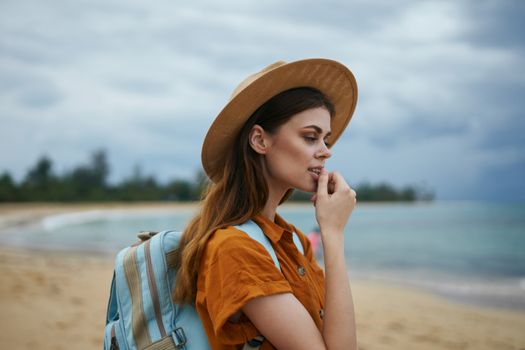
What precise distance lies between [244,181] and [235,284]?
18.7 inches

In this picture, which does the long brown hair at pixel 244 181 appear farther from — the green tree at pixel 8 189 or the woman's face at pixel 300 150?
the green tree at pixel 8 189

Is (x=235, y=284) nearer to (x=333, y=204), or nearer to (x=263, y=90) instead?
(x=333, y=204)

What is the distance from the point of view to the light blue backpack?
64.1 inches

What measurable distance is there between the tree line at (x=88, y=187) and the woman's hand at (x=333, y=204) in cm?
5428

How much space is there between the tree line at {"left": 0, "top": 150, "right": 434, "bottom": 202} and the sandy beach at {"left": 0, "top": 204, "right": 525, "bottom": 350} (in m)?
47.3

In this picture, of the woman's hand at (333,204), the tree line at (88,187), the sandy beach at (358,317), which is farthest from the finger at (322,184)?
the tree line at (88,187)

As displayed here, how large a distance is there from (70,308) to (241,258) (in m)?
5.56

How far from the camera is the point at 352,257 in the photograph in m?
16.7

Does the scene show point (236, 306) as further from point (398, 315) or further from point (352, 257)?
point (352, 257)

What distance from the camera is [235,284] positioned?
57.9 inches

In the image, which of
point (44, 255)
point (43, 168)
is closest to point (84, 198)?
point (43, 168)

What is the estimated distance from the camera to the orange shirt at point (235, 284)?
4.80ft

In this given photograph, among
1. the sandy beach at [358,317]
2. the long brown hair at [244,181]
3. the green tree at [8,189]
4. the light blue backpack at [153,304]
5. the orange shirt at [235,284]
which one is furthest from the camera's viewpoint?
the green tree at [8,189]

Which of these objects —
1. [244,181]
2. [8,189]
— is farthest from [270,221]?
[8,189]
